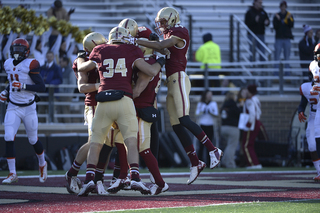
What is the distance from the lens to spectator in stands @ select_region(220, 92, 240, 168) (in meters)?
11.9

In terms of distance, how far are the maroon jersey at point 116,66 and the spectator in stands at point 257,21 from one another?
34.4ft

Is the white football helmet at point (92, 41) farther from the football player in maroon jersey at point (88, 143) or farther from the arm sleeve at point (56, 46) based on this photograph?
the arm sleeve at point (56, 46)

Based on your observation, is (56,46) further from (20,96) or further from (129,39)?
(129,39)

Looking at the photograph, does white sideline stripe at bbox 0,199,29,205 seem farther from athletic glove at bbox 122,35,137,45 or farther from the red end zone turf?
athletic glove at bbox 122,35,137,45

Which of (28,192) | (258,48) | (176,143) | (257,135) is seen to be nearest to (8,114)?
(28,192)

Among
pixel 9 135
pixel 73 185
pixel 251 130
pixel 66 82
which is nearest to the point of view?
pixel 73 185

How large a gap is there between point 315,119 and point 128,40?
3.41m

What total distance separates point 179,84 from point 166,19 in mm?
866

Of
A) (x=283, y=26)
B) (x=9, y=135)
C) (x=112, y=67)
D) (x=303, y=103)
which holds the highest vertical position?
(x=283, y=26)

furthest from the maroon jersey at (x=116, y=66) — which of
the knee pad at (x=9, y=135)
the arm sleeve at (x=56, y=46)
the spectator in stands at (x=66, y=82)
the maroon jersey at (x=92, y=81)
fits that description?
the arm sleeve at (x=56, y=46)

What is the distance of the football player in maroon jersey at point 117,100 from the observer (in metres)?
5.27

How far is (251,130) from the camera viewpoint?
11.9 meters

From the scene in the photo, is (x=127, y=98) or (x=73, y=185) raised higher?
(x=127, y=98)

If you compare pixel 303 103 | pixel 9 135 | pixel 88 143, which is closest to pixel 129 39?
pixel 88 143
